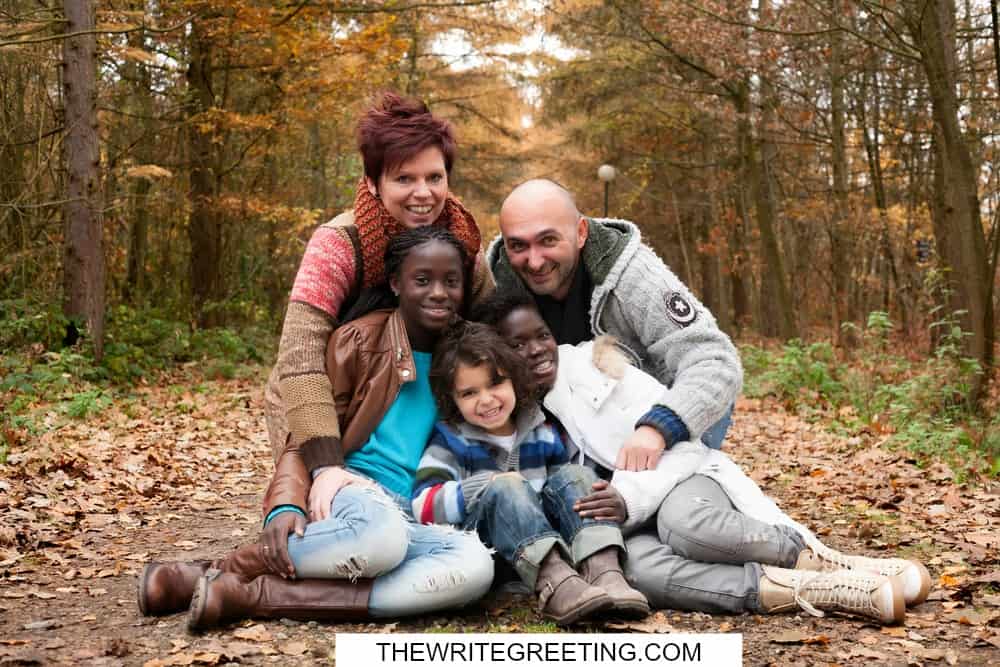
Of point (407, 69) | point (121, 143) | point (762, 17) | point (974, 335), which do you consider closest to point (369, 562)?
point (974, 335)

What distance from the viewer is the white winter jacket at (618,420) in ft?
11.8

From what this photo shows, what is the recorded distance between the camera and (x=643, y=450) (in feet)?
11.7

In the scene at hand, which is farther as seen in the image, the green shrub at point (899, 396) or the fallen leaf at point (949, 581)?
the green shrub at point (899, 396)

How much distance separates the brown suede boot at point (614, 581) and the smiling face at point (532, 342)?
80cm

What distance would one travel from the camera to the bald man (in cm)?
386

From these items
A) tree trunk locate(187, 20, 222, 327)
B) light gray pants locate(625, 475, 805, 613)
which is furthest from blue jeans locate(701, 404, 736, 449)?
tree trunk locate(187, 20, 222, 327)

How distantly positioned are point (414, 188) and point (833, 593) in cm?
226

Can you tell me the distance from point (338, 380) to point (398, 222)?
0.75m

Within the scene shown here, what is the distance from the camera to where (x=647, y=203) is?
2214 cm

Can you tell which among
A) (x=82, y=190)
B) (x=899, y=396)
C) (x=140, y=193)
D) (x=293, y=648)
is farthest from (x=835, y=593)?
(x=140, y=193)

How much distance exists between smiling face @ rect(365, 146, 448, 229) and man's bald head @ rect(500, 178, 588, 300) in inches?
14.0

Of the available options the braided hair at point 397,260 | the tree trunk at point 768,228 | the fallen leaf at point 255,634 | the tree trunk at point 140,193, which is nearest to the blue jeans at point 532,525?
the fallen leaf at point 255,634

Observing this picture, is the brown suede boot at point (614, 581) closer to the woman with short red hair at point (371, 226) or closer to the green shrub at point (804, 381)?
the woman with short red hair at point (371, 226)

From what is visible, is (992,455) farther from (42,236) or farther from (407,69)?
(407,69)
